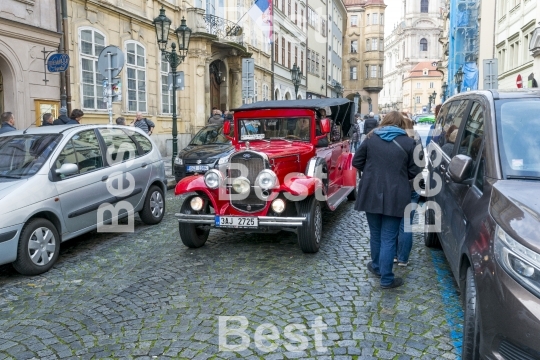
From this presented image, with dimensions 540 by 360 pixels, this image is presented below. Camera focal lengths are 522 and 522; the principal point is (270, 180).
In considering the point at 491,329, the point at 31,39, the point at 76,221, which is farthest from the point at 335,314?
the point at 31,39

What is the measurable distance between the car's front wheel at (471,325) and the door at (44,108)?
12365 mm

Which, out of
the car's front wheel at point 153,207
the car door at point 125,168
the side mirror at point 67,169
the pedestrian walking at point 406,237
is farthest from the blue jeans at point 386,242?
the car's front wheel at point 153,207

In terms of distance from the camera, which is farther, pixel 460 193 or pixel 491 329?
pixel 460 193

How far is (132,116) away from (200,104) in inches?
179

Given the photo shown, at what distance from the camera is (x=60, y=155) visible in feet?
21.0

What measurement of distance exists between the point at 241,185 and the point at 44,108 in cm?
951

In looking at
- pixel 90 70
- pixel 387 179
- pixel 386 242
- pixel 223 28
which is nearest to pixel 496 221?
pixel 387 179

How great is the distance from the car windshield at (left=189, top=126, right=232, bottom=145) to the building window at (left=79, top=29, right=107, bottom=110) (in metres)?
4.09

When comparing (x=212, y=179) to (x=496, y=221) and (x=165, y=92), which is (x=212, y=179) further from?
(x=165, y=92)

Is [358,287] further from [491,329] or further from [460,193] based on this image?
[491,329]

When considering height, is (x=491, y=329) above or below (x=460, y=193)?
below

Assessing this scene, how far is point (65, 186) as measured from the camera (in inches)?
248

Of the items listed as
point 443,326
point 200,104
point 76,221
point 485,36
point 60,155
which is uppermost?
point 485,36

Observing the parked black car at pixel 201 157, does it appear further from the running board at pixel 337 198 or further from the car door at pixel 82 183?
the car door at pixel 82 183
